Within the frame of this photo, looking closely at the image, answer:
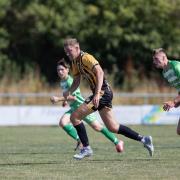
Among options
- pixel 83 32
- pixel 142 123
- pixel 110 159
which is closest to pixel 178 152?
pixel 110 159

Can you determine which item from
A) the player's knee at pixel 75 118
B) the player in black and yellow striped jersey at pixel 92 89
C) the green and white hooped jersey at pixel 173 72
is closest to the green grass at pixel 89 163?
the player in black and yellow striped jersey at pixel 92 89

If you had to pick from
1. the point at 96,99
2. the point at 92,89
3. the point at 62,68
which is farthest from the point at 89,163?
the point at 62,68

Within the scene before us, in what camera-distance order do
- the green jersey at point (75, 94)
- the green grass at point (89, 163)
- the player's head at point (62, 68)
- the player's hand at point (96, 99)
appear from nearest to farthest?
the green grass at point (89, 163) → the player's hand at point (96, 99) → the player's head at point (62, 68) → the green jersey at point (75, 94)

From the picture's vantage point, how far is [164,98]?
30.4 meters

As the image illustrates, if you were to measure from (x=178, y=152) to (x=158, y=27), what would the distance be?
81.4 ft

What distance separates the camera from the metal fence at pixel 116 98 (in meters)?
29.3

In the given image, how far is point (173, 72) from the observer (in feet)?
Result: 37.1

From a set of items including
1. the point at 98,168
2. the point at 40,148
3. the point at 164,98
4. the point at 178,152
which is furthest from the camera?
the point at 164,98

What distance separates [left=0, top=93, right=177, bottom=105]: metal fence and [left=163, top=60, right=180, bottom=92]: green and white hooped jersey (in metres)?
17.7

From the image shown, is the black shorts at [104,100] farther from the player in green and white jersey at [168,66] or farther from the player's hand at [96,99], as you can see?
the player in green and white jersey at [168,66]

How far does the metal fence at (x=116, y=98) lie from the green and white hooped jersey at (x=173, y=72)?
1765 cm

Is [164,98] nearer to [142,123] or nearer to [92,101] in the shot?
[142,123]

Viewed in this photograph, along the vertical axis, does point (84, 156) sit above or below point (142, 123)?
above

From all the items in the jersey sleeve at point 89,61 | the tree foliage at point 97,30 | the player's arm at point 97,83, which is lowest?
the tree foliage at point 97,30
